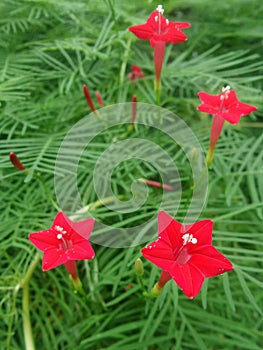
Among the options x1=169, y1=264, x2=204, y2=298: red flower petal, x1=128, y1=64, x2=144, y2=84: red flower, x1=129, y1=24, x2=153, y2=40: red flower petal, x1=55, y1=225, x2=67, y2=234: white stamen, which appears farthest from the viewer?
x1=128, y1=64, x2=144, y2=84: red flower

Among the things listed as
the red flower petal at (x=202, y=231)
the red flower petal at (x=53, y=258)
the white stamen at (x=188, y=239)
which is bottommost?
the red flower petal at (x=53, y=258)

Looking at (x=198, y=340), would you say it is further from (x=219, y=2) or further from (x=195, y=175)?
(x=219, y=2)

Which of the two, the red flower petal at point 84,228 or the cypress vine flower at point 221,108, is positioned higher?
the cypress vine flower at point 221,108

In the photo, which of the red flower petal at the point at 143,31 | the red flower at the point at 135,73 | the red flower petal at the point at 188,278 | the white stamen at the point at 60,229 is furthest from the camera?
the red flower at the point at 135,73

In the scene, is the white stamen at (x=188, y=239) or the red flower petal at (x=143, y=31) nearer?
the white stamen at (x=188, y=239)

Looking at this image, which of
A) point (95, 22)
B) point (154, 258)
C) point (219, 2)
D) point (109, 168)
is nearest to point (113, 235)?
point (109, 168)

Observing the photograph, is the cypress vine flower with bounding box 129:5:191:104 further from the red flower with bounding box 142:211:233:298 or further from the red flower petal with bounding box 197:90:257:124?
the red flower with bounding box 142:211:233:298

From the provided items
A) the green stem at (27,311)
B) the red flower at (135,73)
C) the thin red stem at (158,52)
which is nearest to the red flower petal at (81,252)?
the green stem at (27,311)

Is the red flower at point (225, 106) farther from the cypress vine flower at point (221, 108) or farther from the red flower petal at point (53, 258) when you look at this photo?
the red flower petal at point (53, 258)

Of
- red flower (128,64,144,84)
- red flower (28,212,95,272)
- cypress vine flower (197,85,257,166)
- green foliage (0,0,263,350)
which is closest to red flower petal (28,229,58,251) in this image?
red flower (28,212,95,272)
